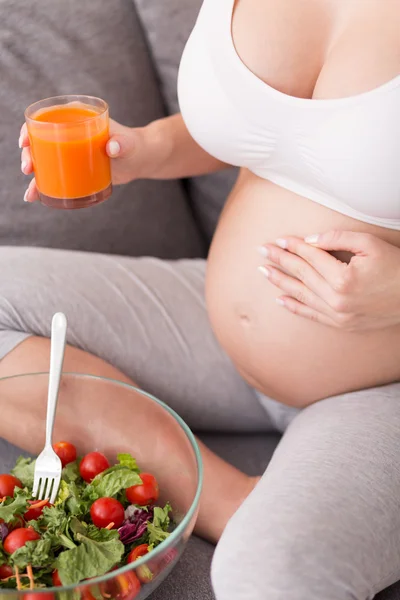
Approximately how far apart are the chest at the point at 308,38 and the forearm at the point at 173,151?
262 millimetres

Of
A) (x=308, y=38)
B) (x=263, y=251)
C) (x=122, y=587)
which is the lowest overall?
(x=122, y=587)

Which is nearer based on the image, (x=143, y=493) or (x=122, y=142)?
(x=143, y=493)

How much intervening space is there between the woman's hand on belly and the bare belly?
→ 3cm

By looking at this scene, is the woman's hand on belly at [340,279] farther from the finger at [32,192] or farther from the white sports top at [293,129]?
the finger at [32,192]

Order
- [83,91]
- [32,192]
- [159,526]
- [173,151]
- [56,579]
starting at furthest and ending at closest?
[83,91]
[173,151]
[32,192]
[159,526]
[56,579]

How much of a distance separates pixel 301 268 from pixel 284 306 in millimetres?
65

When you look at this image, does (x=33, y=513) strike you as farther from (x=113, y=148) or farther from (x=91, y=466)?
(x=113, y=148)

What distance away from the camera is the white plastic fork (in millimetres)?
981

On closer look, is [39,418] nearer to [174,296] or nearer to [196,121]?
[174,296]

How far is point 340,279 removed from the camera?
0.96 meters

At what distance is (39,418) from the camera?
1.09 meters

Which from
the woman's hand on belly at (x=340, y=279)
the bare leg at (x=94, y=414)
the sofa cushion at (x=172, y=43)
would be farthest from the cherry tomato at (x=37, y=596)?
the sofa cushion at (x=172, y=43)

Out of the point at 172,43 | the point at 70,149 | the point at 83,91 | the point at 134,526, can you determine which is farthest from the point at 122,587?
Answer: the point at 172,43

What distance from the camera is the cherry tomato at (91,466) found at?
3.36 feet
